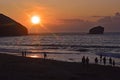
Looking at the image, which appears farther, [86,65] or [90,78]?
[86,65]

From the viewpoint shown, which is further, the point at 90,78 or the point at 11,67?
the point at 11,67

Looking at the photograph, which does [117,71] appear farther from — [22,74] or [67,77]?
A: [22,74]

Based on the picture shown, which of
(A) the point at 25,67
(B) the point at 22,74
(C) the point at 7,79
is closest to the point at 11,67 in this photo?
(A) the point at 25,67

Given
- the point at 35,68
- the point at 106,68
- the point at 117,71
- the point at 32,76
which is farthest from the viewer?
the point at 106,68

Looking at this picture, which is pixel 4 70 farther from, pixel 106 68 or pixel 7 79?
pixel 106 68

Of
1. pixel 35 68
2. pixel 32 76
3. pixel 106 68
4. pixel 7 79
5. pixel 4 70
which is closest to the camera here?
pixel 7 79

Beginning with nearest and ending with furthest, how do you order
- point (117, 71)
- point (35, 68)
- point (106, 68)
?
1. point (35, 68)
2. point (117, 71)
3. point (106, 68)

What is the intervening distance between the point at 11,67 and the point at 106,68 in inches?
434

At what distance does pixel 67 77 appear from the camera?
26734 millimetres

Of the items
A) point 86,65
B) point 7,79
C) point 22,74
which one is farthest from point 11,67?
point 86,65

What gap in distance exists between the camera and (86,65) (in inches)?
1489

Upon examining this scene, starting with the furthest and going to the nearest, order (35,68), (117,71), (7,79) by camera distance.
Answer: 1. (117,71)
2. (35,68)
3. (7,79)

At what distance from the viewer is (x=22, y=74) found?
88.7ft

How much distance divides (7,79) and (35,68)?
636cm
